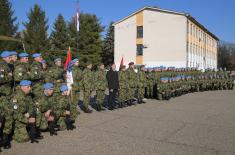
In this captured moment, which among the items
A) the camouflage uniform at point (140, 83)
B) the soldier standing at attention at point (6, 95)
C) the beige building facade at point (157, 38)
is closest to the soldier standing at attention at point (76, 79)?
the soldier standing at attention at point (6, 95)

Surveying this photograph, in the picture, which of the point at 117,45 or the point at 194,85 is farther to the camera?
the point at 117,45

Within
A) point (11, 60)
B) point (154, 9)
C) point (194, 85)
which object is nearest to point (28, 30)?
point (154, 9)

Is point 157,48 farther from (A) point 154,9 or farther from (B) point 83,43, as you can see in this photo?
(B) point 83,43

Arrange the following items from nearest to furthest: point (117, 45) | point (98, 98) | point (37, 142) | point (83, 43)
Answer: point (37, 142), point (98, 98), point (117, 45), point (83, 43)

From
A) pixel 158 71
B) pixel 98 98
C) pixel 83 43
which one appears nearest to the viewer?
pixel 98 98

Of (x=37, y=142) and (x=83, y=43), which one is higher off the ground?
(x=83, y=43)

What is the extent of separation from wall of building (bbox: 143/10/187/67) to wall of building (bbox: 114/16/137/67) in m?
1.87

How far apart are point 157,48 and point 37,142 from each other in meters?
40.7

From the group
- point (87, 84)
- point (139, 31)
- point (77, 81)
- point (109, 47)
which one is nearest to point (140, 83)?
point (87, 84)

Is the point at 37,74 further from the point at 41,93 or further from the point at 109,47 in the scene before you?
the point at 109,47

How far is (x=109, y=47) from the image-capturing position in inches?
2589

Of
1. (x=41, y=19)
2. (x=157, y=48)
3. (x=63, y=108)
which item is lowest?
(x=63, y=108)

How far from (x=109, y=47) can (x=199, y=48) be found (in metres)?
18.0

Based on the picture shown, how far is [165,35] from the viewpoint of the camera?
46.5 metres
